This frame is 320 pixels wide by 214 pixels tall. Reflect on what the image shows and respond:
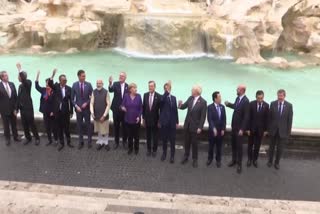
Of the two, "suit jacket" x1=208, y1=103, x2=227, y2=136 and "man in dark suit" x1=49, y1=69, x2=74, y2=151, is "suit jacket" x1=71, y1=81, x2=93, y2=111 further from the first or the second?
"suit jacket" x1=208, y1=103, x2=227, y2=136

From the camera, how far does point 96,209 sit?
15.6 ft

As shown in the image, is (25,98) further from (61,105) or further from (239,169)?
(239,169)

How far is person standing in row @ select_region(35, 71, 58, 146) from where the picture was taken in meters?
7.39

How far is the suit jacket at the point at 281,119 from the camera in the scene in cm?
665

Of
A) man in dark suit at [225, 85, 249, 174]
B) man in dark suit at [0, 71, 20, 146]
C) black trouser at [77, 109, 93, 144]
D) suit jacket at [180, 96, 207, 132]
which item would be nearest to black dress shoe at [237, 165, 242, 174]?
man in dark suit at [225, 85, 249, 174]

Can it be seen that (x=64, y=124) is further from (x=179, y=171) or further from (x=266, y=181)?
(x=266, y=181)

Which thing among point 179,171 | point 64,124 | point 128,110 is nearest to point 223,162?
point 179,171

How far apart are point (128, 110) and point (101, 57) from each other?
8.99 m

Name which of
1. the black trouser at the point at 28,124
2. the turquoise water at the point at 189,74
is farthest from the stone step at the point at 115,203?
the turquoise water at the point at 189,74

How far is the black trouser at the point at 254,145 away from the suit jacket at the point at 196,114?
3.09 ft

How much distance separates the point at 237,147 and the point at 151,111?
65.4 inches

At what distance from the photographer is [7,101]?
7.51m

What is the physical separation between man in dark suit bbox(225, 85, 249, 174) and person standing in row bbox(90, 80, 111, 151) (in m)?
2.28

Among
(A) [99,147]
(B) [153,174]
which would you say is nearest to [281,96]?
(B) [153,174]
